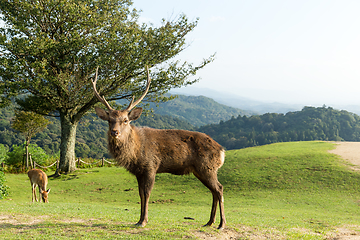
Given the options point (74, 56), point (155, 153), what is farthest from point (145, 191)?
point (74, 56)

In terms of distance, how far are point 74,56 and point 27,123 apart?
10150 mm

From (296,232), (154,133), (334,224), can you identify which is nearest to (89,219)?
(154,133)

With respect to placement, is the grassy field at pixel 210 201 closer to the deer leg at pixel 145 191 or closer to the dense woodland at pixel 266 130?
the deer leg at pixel 145 191

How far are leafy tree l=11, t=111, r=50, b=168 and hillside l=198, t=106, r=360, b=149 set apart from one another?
68608 mm

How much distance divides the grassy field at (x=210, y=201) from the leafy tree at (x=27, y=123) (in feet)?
21.3

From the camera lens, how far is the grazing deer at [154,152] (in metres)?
5.86

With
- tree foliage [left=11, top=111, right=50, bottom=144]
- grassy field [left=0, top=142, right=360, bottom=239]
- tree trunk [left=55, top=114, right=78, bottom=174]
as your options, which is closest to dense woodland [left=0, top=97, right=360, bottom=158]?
tree foliage [left=11, top=111, right=50, bottom=144]

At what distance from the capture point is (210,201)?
45.0 feet

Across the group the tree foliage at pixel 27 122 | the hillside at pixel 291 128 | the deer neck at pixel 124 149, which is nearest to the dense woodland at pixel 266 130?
the hillside at pixel 291 128

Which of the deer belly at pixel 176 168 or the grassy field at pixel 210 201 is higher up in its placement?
the deer belly at pixel 176 168

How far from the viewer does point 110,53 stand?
661 inches

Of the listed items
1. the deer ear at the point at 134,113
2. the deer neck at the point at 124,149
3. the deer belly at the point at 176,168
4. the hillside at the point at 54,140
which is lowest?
the hillside at the point at 54,140

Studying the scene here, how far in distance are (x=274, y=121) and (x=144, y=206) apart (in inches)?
4108

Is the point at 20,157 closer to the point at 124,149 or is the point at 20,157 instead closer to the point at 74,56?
the point at 74,56
